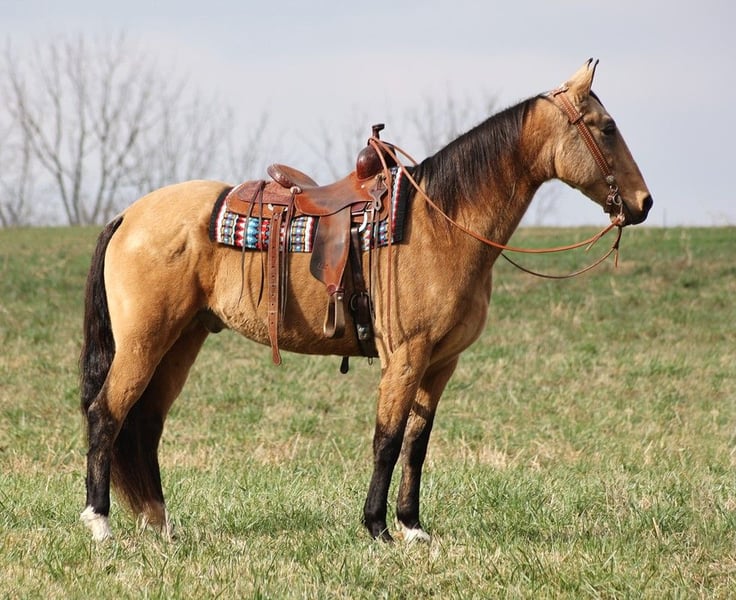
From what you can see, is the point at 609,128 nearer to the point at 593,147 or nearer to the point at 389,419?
the point at 593,147

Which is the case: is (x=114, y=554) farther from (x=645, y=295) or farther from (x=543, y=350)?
(x=645, y=295)

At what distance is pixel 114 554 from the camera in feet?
16.3

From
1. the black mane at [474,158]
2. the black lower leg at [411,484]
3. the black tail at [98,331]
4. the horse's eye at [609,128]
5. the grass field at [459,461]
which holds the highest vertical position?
the horse's eye at [609,128]

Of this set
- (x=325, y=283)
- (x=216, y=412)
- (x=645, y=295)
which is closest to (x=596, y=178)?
(x=325, y=283)

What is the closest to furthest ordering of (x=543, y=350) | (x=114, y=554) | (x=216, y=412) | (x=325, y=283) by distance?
1. (x=114, y=554)
2. (x=325, y=283)
3. (x=216, y=412)
4. (x=543, y=350)

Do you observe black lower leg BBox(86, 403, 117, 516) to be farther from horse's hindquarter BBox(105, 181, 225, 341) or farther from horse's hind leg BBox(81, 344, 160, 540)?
horse's hindquarter BBox(105, 181, 225, 341)

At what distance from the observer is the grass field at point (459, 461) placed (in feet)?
15.2

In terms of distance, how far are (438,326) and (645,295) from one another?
11579mm

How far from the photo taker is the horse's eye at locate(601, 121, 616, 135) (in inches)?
204

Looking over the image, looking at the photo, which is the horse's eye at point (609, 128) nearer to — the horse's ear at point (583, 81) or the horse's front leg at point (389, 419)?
the horse's ear at point (583, 81)

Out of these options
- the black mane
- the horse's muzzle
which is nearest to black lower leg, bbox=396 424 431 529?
the black mane

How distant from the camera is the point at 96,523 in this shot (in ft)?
17.6

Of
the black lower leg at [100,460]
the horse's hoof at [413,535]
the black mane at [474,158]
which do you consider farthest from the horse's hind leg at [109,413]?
the black mane at [474,158]

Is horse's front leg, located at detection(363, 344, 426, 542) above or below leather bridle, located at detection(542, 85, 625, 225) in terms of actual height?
below
